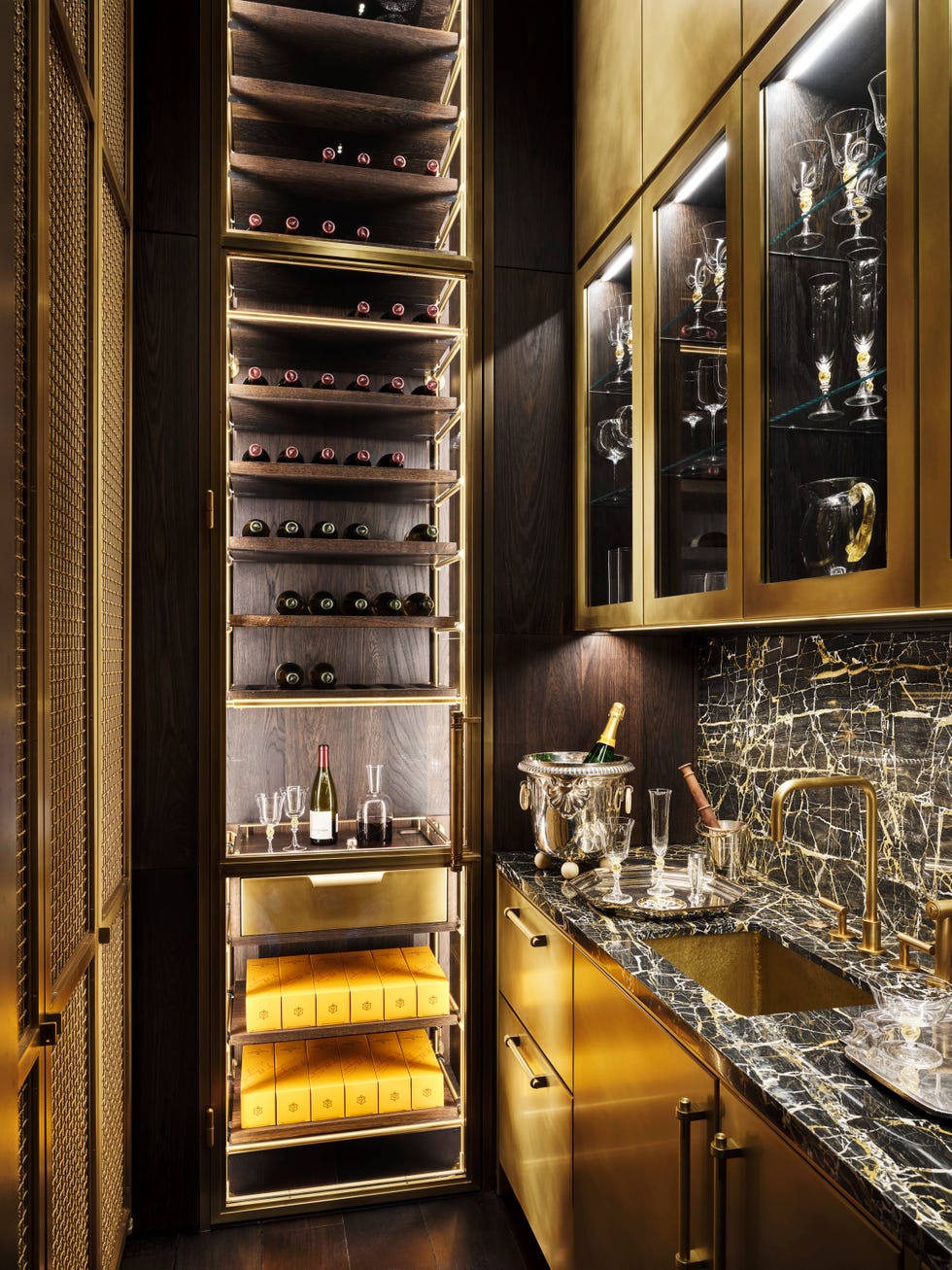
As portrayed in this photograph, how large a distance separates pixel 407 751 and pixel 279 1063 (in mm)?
877

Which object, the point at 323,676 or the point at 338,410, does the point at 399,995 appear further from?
the point at 338,410

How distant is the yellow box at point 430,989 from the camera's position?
92.6 inches

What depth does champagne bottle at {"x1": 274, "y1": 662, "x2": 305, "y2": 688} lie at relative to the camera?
93.7 inches

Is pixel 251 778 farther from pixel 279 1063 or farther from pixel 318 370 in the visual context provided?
pixel 318 370

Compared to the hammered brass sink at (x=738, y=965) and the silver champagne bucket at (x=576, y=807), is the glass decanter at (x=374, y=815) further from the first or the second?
the hammered brass sink at (x=738, y=965)

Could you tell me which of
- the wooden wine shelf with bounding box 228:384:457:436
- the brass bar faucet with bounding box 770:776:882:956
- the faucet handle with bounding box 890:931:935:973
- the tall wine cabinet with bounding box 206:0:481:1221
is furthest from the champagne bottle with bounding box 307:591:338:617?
the faucet handle with bounding box 890:931:935:973

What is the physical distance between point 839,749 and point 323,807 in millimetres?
1348

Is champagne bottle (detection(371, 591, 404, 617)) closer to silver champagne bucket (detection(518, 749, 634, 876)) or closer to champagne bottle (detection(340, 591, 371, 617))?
champagne bottle (detection(340, 591, 371, 617))

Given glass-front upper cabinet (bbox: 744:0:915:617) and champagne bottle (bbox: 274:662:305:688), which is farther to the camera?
champagne bottle (bbox: 274:662:305:688)

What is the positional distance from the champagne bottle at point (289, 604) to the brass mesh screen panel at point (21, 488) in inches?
45.1

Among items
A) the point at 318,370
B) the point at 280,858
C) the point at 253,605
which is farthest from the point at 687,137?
the point at 280,858

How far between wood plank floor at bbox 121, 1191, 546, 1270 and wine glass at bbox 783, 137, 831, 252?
2.18 m

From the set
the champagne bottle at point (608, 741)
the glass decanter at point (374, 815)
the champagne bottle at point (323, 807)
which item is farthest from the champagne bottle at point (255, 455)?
the champagne bottle at point (608, 741)

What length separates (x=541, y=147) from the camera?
2428 millimetres
